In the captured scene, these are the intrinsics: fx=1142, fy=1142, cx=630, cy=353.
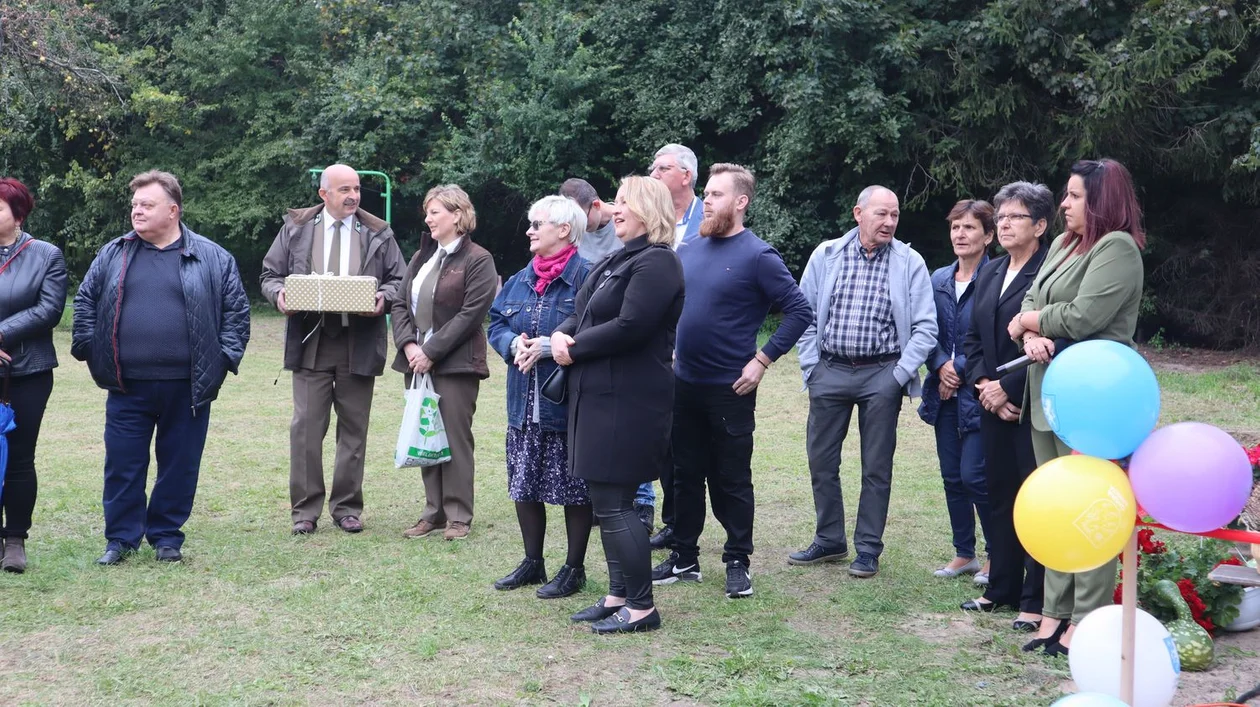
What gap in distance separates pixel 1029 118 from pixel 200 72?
17304mm

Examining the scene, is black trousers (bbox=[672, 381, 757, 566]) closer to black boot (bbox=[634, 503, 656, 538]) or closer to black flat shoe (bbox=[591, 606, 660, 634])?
black boot (bbox=[634, 503, 656, 538])

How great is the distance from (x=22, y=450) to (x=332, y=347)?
5.55 feet

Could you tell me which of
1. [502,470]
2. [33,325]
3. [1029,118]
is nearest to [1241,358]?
[1029,118]

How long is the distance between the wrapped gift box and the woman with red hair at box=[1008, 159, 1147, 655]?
357cm

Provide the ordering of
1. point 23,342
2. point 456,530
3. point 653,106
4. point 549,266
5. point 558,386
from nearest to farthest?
point 558,386, point 549,266, point 23,342, point 456,530, point 653,106

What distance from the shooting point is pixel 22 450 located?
566 cm

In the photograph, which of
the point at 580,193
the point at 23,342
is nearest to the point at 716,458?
the point at 580,193

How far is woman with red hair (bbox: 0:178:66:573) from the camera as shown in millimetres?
5566

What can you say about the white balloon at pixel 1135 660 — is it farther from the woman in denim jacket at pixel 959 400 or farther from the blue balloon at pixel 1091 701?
the woman in denim jacket at pixel 959 400

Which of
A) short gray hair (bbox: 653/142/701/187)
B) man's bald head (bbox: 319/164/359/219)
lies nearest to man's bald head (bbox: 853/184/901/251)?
short gray hair (bbox: 653/142/701/187)

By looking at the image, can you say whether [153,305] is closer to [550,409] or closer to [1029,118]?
[550,409]

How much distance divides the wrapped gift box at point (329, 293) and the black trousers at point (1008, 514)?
11.1ft

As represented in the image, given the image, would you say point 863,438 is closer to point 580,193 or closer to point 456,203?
point 580,193

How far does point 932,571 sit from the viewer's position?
5906 mm
